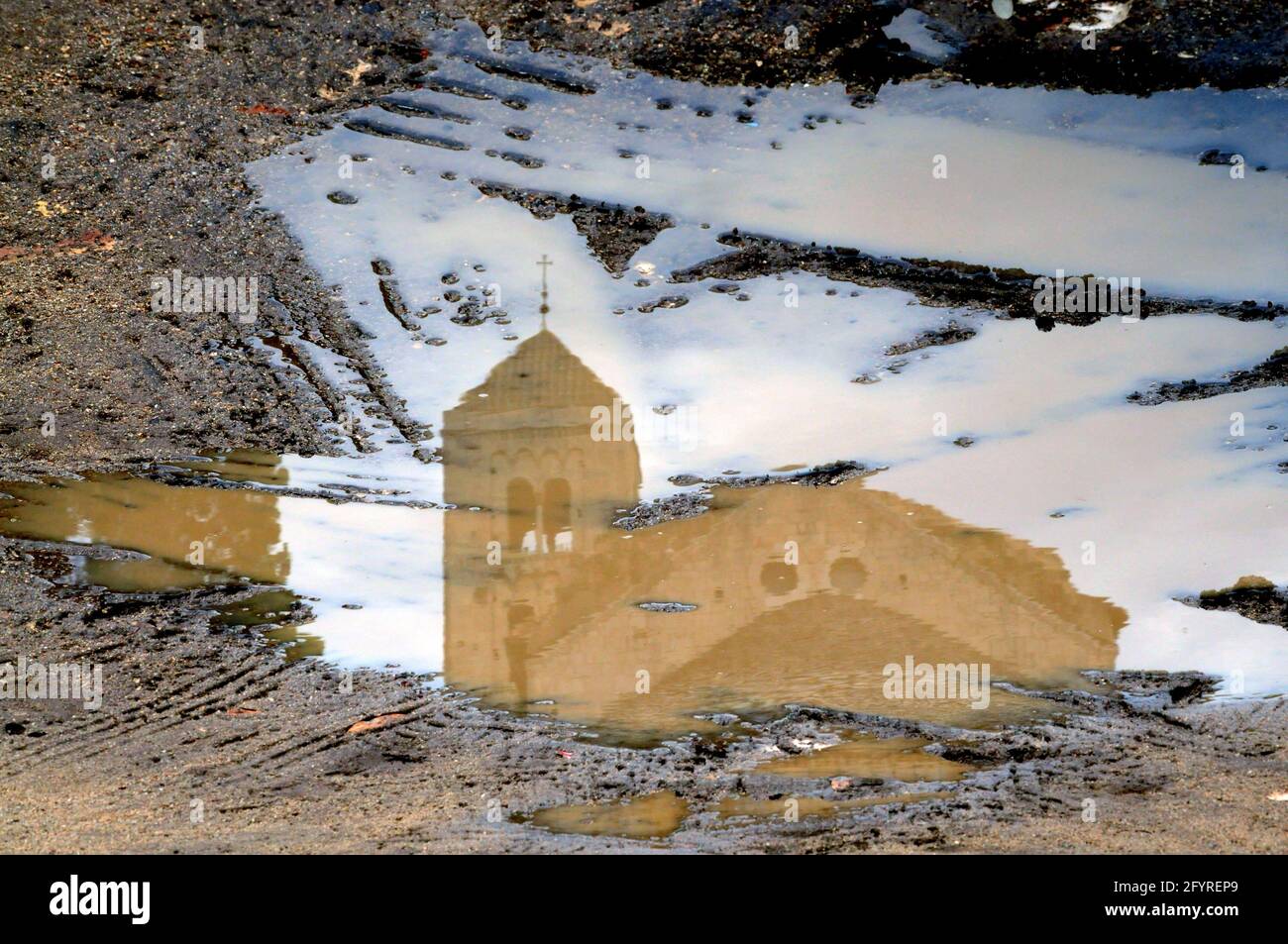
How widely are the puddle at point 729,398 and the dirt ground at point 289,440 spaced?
0.21m

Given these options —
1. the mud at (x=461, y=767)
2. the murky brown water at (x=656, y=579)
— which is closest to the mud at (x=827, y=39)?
the murky brown water at (x=656, y=579)

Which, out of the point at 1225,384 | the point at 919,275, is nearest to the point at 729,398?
the point at 919,275

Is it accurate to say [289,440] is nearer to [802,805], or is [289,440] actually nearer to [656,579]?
[656,579]

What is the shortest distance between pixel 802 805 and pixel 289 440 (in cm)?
366

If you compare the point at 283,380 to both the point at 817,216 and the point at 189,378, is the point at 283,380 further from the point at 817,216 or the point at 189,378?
the point at 817,216

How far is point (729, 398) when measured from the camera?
21.6 feet

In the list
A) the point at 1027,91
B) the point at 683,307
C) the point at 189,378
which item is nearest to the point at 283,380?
the point at 189,378

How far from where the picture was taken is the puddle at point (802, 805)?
4867 mm

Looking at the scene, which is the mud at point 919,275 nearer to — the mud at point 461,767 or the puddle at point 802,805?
the mud at point 461,767

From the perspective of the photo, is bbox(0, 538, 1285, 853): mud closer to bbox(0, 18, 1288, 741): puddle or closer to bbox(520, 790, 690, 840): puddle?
bbox(520, 790, 690, 840): puddle

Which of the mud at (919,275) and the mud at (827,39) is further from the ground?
the mud at (827,39)

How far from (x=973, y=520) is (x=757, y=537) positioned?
1329mm

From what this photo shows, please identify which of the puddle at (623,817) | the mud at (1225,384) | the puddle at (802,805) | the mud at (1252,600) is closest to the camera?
the puddle at (623,817)

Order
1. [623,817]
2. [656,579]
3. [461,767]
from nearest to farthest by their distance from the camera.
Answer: [623,817] → [461,767] → [656,579]
